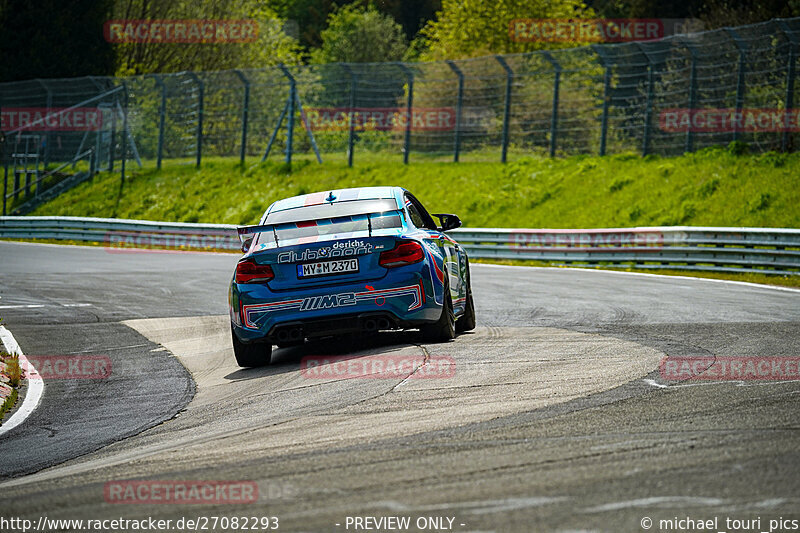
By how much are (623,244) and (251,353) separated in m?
13.8

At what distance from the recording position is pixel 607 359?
8.30m

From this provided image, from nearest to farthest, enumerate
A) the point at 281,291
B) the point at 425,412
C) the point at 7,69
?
the point at 425,412 < the point at 281,291 < the point at 7,69

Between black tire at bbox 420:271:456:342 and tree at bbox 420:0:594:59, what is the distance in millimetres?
49301

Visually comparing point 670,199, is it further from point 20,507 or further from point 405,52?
point 405,52

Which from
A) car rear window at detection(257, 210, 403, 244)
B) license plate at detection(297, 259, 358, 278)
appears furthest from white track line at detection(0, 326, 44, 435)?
license plate at detection(297, 259, 358, 278)

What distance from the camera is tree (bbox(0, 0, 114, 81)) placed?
46781mm

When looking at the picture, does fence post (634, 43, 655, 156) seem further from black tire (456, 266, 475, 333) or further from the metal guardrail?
black tire (456, 266, 475, 333)

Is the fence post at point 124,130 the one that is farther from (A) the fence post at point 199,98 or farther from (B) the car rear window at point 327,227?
(B) the car rear window at point 327,227

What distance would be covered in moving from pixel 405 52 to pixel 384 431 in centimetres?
7926

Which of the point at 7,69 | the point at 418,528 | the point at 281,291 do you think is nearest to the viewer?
the point at 418,528

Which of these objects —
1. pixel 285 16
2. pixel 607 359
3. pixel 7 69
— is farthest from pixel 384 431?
pixel 285 16

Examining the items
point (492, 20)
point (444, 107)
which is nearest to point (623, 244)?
point (444, 107)

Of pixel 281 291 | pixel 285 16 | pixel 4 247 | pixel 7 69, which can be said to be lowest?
pixel 4 247

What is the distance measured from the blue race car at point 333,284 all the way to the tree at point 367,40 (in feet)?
236
